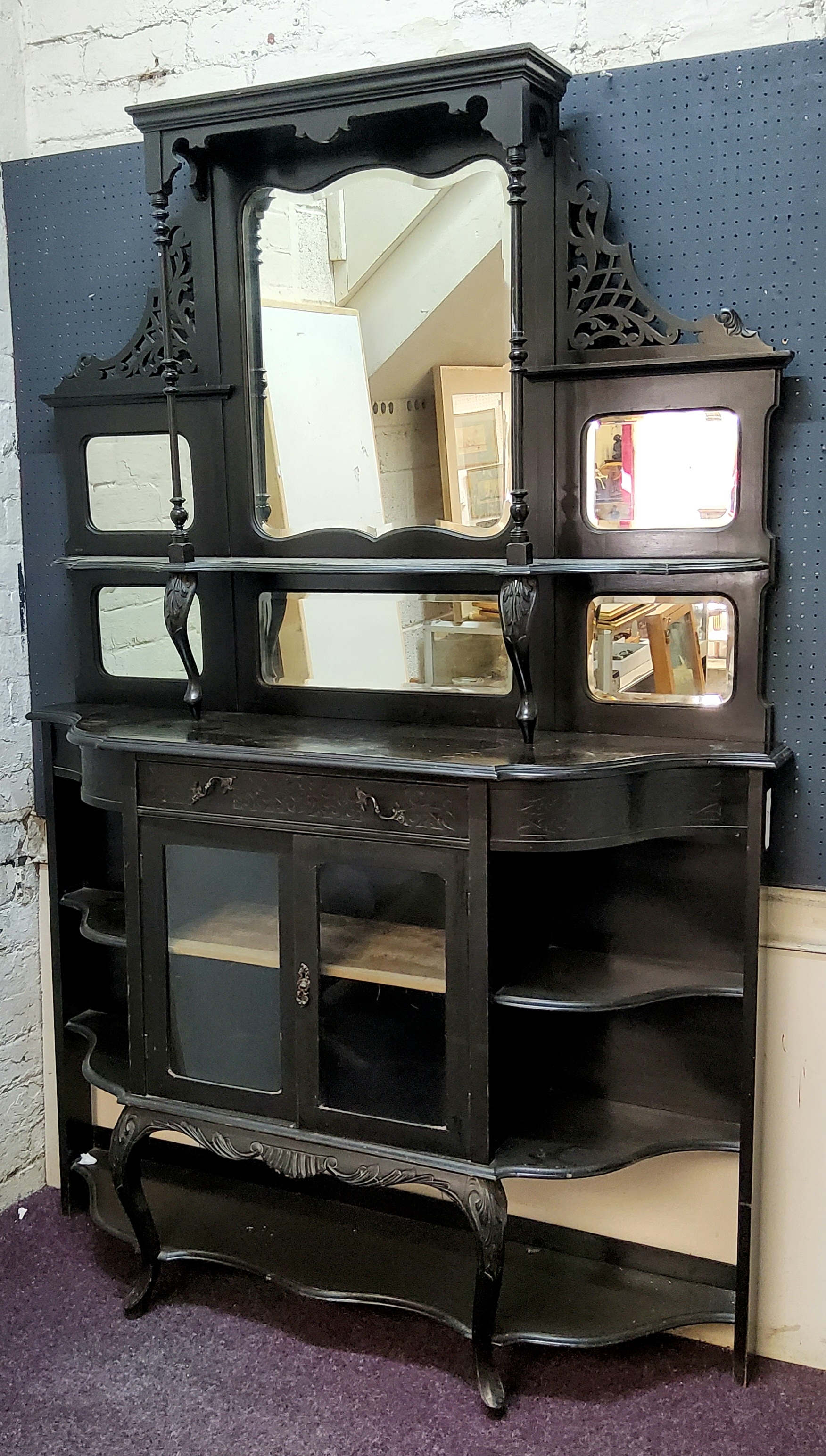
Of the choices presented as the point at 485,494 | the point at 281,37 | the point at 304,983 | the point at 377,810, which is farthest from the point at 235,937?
the point at 281,37

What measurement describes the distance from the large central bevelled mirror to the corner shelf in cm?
107

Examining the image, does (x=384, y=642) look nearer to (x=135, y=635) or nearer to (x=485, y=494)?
(x=485, y=494)

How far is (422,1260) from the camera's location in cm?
239

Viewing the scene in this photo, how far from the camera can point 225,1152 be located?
2.23 meters

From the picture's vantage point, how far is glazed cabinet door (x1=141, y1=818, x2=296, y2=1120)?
2.17m

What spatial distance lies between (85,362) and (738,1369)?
214cm

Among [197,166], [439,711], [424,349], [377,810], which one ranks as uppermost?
[197,166]

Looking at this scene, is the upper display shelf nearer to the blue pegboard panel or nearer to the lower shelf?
the blue pegboard panel

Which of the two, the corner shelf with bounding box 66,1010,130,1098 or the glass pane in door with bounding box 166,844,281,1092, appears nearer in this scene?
the glass pane in door with bounding box 166,844,281,1092

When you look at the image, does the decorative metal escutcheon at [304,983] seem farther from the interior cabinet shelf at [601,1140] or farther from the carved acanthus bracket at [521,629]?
the carved acanthus bracket at [521,629]

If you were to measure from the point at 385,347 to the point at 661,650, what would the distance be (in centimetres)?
69

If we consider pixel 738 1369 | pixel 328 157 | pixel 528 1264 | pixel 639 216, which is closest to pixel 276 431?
pixel 328 157

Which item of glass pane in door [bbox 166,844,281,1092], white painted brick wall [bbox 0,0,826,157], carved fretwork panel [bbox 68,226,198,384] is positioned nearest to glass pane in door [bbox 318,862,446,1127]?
glass pane in door [bbox 166,844,281,1092]

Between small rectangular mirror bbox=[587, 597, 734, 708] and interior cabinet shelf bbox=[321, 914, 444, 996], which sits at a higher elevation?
small rectangular mirror bbox=[587, 597, 734, 708]
